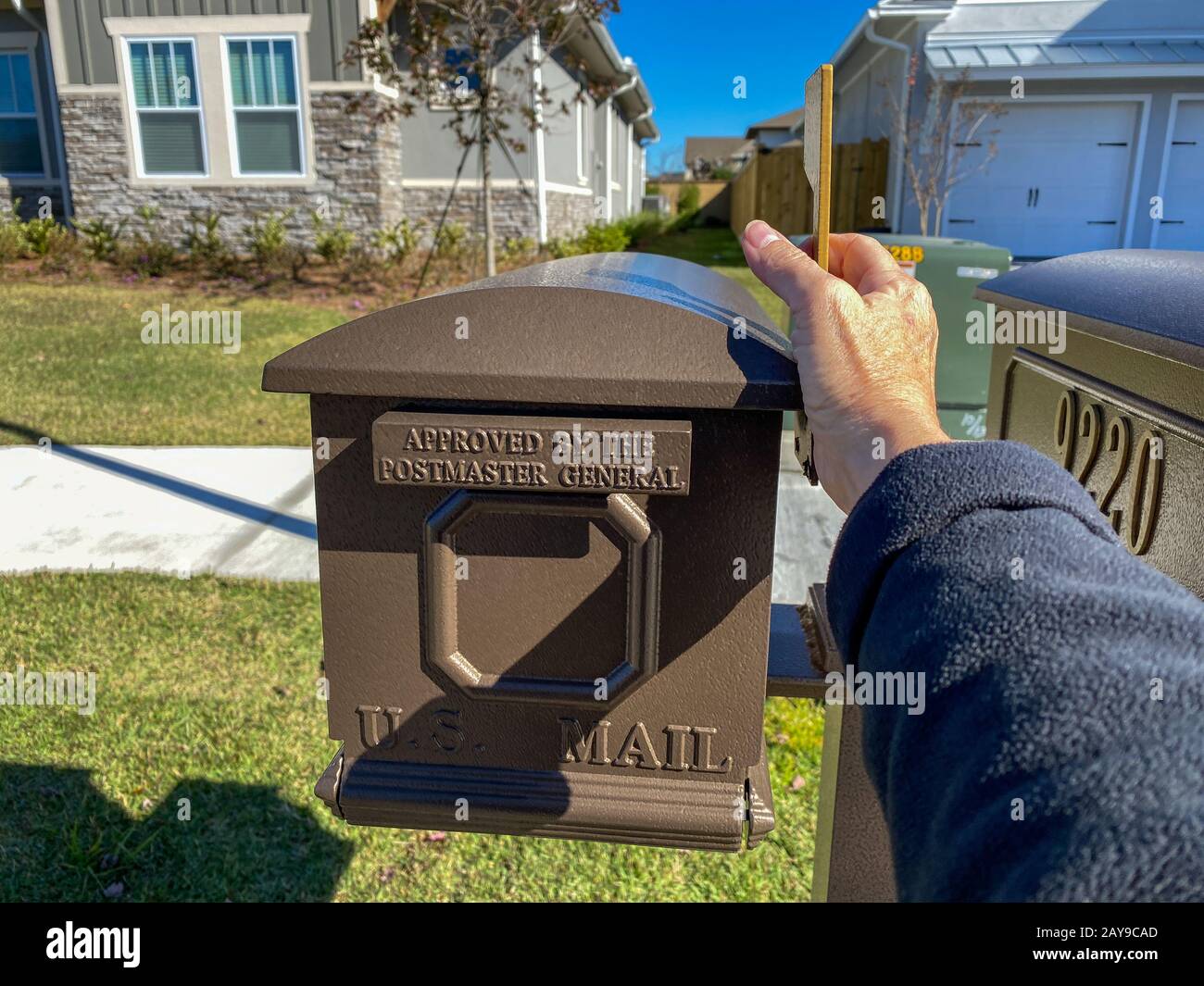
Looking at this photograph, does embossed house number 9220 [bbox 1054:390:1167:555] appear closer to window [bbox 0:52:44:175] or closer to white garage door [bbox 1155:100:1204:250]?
white garage door [bbox 1155:100:1204:250]

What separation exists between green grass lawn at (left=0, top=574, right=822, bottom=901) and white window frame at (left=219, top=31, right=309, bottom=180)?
9932 mm

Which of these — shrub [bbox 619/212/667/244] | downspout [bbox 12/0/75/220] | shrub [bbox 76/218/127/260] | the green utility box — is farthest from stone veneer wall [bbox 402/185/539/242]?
the green utility box

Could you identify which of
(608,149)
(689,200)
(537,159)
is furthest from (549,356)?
(689,200)

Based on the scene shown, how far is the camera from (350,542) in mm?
1404

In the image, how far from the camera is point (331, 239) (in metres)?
11.9

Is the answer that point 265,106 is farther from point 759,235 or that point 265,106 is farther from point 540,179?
point 759,235

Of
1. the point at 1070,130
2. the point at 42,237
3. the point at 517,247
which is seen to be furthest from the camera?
the point at 517,247

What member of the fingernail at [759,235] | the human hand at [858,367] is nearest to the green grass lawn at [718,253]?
the fingernail at [759,235]

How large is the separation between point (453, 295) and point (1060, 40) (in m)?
14.1

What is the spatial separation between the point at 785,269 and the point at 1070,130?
1374 cm

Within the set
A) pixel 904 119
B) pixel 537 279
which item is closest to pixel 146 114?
pixel 904 119

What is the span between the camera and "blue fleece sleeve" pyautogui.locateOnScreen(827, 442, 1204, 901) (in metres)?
0.60

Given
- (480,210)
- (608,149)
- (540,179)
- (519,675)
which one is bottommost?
(519,675)
